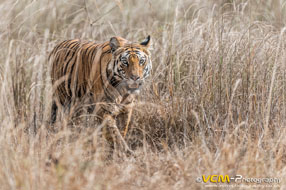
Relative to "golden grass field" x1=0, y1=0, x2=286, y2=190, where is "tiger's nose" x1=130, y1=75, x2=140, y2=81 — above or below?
above

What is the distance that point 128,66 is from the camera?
4145 mm

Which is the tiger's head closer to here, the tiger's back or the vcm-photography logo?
the tiger's back

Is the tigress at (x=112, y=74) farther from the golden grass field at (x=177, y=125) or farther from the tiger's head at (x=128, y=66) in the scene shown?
the golden grass field at (x=177, y=125)

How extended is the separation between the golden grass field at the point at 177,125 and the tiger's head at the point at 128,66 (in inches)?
9.7

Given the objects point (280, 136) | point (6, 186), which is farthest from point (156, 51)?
point (6, 186)

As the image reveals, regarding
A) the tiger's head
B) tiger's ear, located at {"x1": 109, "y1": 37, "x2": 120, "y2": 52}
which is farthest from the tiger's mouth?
tiger's ear, located at {"x1": 109, "y1": 37, "x2": 120, "y2": 52}

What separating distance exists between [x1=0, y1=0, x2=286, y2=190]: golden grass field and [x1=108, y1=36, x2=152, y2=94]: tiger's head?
25 cm

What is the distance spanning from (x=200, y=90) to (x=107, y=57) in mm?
909

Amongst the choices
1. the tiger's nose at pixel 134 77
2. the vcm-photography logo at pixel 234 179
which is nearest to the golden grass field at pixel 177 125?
the vcm-photography logo at pixel 234 179

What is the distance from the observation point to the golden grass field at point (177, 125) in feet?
10.2

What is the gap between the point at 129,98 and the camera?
14.1 feet

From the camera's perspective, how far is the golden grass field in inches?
122

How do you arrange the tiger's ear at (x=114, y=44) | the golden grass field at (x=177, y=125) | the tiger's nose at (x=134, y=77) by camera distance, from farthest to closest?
the tiger's ear at (x=114, y=44)
the tiger's nose at (x=134, y=77)
the golden grass field at (x=177, y=125)

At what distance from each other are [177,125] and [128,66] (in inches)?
28.9
